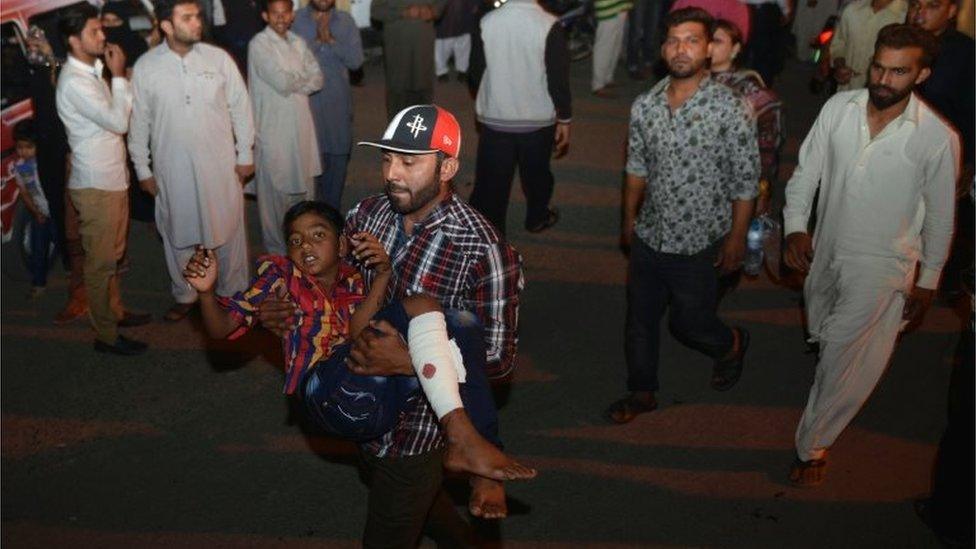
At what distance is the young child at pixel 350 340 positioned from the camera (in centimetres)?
358

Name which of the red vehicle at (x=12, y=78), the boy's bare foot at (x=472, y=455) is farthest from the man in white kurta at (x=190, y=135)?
the boy's bare foot at (x=472, y=455)

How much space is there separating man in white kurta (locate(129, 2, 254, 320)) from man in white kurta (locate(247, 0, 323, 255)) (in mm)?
560

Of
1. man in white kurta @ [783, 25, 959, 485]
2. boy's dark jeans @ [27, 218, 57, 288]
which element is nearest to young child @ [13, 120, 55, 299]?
boy's dark jeans @ [27, 218, 57, 288]

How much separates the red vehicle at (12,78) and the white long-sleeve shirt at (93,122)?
170cm

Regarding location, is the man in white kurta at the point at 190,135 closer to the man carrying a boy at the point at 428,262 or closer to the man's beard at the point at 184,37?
the man's beard at the point at 184,37

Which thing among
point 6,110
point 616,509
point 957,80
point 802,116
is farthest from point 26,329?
point 802,116

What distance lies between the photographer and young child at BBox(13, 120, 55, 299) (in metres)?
8.28

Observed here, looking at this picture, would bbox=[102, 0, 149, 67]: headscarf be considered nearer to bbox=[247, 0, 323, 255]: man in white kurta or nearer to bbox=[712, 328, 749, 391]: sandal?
bbox=[247, 0, 323, 255]: man in white kurta

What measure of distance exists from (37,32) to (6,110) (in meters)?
0.92

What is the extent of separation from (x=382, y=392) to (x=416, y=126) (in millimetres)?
942

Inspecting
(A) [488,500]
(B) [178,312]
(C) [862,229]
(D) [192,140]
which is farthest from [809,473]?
(B) [178,312]

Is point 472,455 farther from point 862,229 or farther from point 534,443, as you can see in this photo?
point 534,443

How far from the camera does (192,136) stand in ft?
23.8

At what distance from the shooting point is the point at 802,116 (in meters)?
15.0
